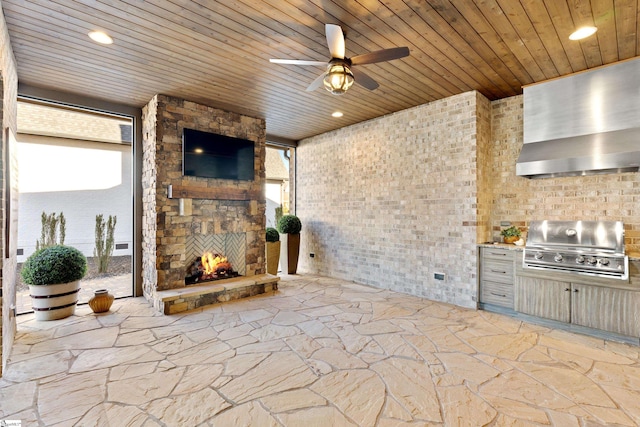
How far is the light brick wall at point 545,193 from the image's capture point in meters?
3.51

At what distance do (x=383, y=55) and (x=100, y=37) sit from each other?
8.85 feet

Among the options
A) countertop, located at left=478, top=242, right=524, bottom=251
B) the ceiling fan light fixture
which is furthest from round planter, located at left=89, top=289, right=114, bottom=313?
countertop, located at left=478, top=242, right=524, bottom=251

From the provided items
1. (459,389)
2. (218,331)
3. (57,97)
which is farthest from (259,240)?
(459,389)

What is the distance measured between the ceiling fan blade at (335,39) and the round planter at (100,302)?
13.8ft

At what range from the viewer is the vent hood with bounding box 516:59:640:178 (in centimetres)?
328

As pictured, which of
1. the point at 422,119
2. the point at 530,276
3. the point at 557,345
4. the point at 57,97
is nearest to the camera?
the point at 557,345

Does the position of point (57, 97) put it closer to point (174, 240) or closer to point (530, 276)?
point (174, 240)

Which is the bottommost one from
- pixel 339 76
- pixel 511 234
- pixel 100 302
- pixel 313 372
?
pixel 313 372

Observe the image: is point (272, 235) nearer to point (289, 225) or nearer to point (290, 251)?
point (289, 225)

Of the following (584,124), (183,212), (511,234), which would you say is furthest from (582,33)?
(183,212)

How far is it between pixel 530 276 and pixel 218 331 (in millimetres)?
3863

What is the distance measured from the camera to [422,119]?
4.80 meters

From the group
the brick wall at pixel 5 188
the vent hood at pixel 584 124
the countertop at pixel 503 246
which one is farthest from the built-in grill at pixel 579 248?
the brick wall at pixel 5 188

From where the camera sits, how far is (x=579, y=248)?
3566 millimetres
